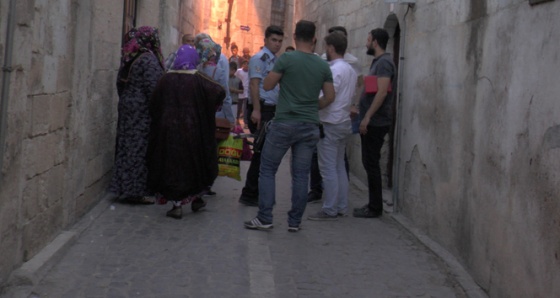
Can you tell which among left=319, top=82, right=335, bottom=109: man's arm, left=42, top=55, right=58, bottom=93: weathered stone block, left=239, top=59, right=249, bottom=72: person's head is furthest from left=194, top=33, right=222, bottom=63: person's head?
left=239, top=59, right=249, bottom=72: person's head

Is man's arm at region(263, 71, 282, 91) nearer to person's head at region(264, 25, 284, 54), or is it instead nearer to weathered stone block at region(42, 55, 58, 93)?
person's head at region(264, 25, 284, 54)

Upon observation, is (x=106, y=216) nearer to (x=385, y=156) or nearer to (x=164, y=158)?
(x=164, y=158)

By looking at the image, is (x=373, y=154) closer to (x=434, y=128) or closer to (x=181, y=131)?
(x=434, y=128)

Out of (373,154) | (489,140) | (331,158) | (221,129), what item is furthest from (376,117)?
(489,140)

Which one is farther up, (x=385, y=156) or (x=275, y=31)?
(x=275, y=31)

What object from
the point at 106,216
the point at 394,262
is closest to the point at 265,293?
the point at 394,262

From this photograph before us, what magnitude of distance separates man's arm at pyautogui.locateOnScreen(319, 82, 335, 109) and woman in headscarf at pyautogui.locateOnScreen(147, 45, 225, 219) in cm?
92

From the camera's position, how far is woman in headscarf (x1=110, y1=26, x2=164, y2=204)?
744 centimetres

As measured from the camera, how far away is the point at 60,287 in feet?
15.8

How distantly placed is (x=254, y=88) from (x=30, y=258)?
9.73 ft

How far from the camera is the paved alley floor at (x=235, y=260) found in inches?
197

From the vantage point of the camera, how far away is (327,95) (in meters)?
6.95

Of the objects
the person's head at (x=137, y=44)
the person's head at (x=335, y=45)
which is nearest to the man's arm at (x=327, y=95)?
the person's head at (x=335, y=45)

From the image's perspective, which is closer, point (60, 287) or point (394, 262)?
point (60, 287)
